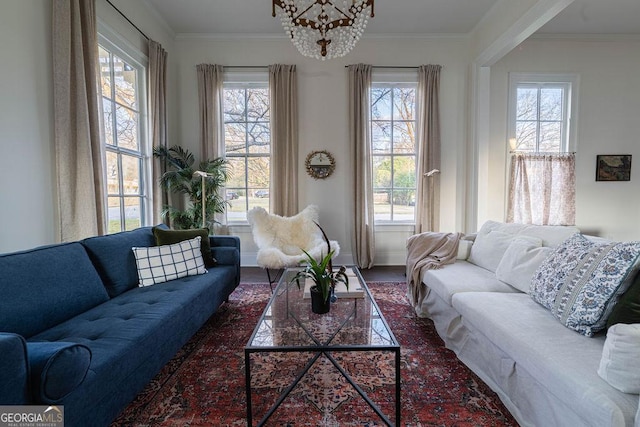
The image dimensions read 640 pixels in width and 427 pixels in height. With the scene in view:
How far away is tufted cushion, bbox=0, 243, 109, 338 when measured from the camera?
55.6 inches

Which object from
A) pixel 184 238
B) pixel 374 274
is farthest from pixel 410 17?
pixel 184 238

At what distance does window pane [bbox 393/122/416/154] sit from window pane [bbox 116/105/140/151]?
3.51 meters

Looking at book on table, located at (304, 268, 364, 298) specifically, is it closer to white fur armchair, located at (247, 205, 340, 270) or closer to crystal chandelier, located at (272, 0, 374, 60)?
white fur armchair, located at (247, 205, 340, 270)

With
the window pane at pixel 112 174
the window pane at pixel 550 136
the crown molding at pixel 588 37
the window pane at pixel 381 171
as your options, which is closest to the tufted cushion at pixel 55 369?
the window pane at pixel 112 174

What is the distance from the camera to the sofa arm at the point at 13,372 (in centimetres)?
93

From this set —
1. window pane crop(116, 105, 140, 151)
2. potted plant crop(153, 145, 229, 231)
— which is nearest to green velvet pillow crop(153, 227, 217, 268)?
potted plant crop(153, 145, 229, 231)

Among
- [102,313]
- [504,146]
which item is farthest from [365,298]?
[504,146]

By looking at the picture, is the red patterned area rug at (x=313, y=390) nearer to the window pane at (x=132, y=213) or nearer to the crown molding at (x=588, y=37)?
the window pane at (x=132, y=213)

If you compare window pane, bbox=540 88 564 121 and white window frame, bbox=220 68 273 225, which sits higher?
white window frame, bbox=220 68 273 225

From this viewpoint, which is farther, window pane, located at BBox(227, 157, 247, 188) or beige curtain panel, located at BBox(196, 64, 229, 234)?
window pane, located at BBox(227, 157, 247, 188)

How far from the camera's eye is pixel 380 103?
15.0 feet

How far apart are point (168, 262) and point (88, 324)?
2.78 ft

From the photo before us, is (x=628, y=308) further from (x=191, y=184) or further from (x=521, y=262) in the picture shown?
(x=191, y=184)

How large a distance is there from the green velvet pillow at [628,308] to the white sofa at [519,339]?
0.44ft
